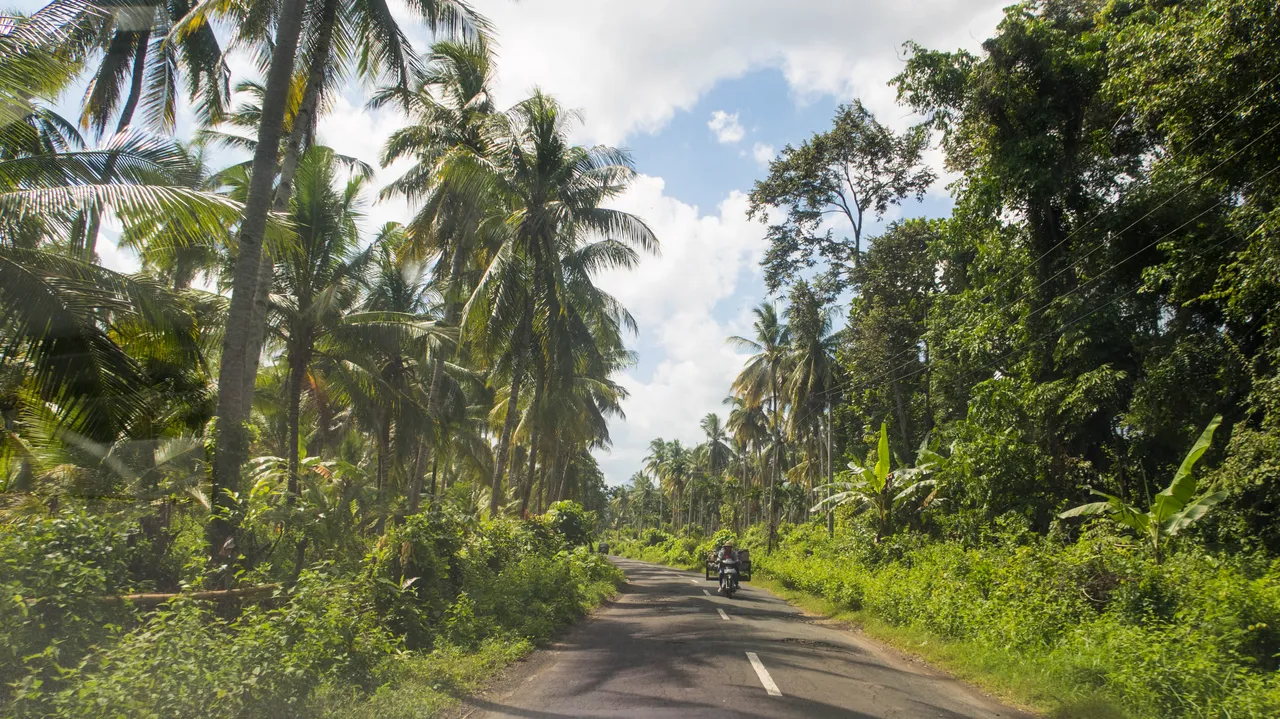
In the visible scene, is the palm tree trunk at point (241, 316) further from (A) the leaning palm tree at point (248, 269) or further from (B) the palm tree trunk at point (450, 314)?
(B) the palm tree trunk at point (450, 314)

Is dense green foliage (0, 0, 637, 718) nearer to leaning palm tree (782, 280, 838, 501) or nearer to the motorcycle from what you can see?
the motorcycle

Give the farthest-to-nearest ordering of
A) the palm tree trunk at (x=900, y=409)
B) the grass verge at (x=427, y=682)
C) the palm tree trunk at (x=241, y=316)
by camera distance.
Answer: the palm tree trunk at (x=900, y=409) → the palm tree trunk at (x=241, y=316) → the grass verge at (x=427, y=682)

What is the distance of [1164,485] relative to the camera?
1297 centimetres

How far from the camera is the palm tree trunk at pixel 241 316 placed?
7.26 m

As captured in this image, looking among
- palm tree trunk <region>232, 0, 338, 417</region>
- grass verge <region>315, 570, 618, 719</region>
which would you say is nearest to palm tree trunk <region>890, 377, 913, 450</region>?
grass verge <region>315, 570, 618, 719</region>

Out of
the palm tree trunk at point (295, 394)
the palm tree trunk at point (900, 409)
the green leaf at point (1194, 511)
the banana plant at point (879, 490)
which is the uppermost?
the palm tree trunk at point (900, 409)

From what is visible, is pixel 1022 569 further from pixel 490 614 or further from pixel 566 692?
pixel 490 614

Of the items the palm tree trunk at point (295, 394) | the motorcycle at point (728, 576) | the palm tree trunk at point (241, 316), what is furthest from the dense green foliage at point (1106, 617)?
the palm tree trunk at point (295, 394)

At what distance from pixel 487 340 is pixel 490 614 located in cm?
764

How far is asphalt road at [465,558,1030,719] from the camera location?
6.15 m

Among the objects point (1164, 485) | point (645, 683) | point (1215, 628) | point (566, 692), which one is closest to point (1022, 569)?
point (1215, 628)

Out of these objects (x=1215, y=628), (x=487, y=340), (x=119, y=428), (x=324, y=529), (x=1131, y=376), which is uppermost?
(x=487, y=340)

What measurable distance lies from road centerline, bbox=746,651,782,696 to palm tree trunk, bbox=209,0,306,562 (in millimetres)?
5521

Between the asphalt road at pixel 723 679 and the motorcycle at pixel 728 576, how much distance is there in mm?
5555
